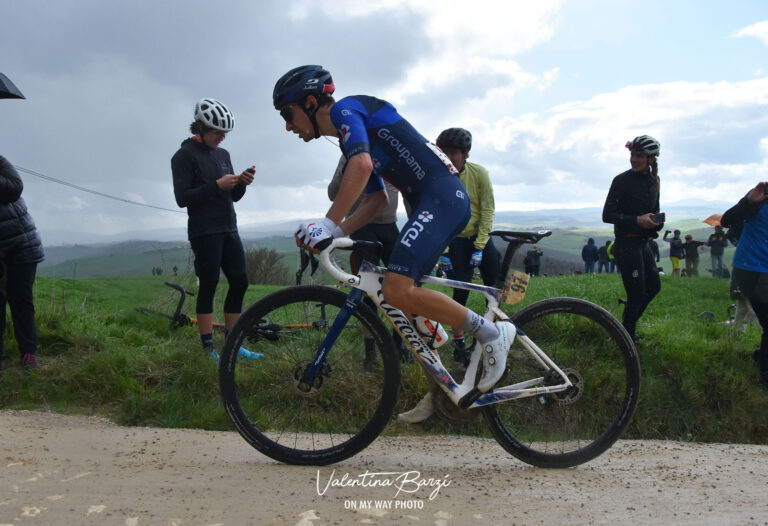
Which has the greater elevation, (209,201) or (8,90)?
(8,90)

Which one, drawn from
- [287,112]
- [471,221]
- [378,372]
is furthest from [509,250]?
[471,221]

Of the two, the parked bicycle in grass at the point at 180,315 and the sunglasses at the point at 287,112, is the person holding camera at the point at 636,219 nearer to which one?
the sunglasses at the point at 287,112

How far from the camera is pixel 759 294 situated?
5.81 m

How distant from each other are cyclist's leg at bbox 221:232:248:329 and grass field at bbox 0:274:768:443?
1.62 feet

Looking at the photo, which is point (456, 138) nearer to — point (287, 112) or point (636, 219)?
point (636, 219)

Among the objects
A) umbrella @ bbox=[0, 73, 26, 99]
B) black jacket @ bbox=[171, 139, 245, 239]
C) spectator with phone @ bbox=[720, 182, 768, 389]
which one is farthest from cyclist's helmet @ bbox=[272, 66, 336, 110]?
spectator with phone @ bbox=[720, 182, 768, 389]

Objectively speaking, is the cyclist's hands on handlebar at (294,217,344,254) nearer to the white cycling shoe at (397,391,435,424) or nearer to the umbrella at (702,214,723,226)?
the white cycling shoe at (397,391,435,424)

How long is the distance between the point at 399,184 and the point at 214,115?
109 inches

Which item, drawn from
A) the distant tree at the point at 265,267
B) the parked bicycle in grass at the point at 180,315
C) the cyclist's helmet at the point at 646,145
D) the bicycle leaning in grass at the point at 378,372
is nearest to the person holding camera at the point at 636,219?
the cyclist's helmet at the point at 646,145

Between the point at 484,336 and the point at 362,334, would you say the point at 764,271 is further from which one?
the point at 362,334

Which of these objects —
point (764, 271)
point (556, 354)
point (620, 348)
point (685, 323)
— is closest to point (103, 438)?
point (556, 354)

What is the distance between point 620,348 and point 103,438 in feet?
12.3

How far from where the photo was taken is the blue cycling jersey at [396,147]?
360 cm

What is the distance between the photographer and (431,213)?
355 centimetres
